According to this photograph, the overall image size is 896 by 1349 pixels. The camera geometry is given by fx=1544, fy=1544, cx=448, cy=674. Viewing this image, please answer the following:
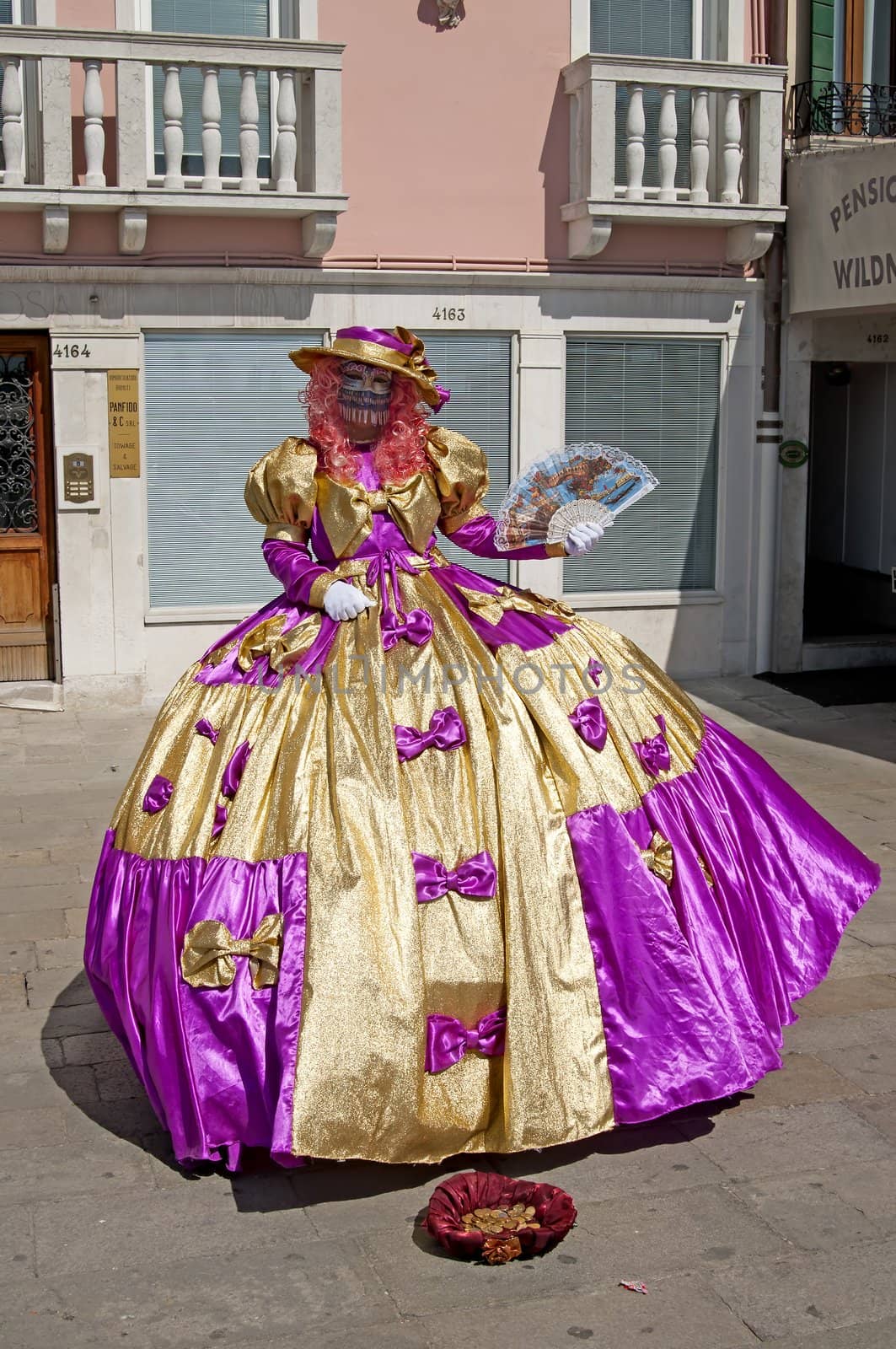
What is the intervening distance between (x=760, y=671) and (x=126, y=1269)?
8204 millimetres

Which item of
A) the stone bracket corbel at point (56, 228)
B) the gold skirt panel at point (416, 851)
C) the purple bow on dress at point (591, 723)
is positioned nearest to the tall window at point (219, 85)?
the stone bracket corbel at point (56, 228)

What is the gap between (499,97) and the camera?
984 cm

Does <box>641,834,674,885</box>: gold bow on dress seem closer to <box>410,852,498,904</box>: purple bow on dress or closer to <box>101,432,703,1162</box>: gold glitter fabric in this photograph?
<box>101,432,703,1162</box>: gold glitter fabric

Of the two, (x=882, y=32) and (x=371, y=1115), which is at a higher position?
(x=882, y=32)

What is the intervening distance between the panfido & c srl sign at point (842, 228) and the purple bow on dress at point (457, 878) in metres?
6.99

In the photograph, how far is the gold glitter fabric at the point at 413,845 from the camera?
3527 millimetres

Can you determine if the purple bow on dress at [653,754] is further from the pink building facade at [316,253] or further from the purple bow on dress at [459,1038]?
the pink building facade at [316,253]

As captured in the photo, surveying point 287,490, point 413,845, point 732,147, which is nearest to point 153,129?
point 732,147

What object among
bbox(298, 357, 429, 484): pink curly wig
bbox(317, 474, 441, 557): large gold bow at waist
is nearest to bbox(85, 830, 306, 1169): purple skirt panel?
bbox(317, 474, 441, 557): large gold bow at waist

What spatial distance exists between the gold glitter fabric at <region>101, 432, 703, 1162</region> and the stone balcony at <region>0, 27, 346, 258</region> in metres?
5.68

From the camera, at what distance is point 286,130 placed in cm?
926

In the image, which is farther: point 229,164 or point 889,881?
point 229,164

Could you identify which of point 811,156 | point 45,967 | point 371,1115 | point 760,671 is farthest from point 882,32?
point 371,1115

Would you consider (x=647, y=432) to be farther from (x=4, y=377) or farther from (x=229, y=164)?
(x=4, y=377)
